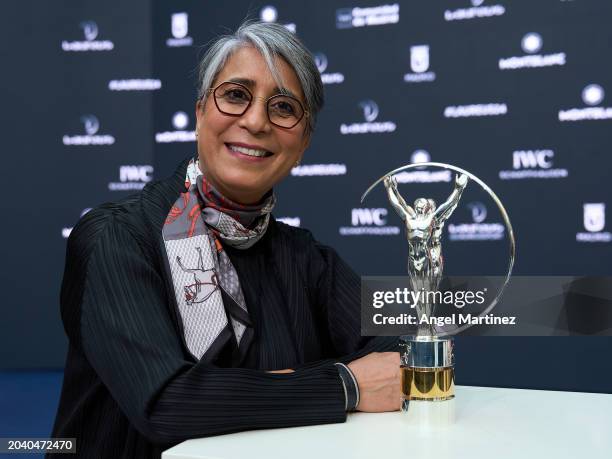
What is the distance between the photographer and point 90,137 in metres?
4.25

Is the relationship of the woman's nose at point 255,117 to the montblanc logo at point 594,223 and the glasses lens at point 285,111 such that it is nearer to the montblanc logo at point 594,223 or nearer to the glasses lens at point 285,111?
the glasses lens at point 285,111

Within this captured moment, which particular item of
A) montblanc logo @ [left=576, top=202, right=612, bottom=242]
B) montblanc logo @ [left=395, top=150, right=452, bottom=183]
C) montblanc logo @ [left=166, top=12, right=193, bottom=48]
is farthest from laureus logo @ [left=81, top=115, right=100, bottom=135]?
montblanc logo @ [left=576, top=202, right=612, bottom=242]

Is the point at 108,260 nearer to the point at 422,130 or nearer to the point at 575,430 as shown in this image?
the point at 575,430

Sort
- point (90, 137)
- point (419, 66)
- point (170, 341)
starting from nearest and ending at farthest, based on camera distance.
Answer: point (170, 341), point (419, 66), point (90, 137)

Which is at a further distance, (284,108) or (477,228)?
(477,228)

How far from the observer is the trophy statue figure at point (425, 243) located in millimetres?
1095

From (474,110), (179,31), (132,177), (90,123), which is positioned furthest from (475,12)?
(90,123)

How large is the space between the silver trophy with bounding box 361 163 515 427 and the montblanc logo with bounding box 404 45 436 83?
2858 millimetres

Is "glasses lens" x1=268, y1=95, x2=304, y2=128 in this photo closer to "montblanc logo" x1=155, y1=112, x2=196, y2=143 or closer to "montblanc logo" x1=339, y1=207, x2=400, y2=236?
"montblanc logo" x1=339, y1=207, x2=400, y2=236

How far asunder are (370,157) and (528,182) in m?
0.86

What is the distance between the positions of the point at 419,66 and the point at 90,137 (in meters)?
2.00

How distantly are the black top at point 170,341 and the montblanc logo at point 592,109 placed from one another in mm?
2426

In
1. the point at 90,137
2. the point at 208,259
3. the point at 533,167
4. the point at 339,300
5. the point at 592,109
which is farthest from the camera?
the point at 90,137

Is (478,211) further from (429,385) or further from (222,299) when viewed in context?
(429,385)
